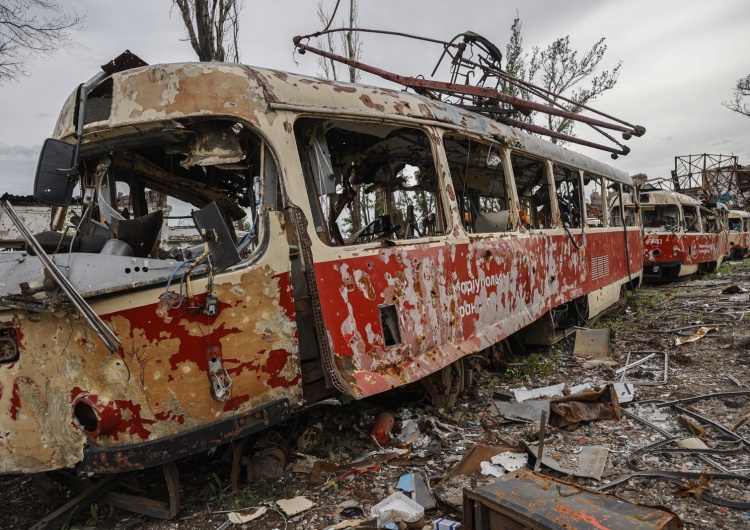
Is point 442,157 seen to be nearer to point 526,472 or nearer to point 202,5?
point 526,472

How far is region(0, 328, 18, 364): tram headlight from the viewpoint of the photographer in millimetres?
2725

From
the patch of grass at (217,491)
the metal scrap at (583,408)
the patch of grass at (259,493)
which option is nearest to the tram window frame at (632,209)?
the metal scrap at (583,408)

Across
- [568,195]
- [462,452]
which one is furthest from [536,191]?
[462,452]

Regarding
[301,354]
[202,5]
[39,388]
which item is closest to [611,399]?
[301,354]

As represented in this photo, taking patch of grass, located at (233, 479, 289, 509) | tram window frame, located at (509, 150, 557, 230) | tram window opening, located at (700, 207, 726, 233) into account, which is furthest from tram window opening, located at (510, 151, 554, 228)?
tram window opening, located at (700, 207, 726, 233)

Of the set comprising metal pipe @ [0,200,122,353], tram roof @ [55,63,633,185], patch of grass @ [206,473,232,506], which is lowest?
patch of grass @ [206,473,232,506]

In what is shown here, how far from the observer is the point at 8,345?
275cm

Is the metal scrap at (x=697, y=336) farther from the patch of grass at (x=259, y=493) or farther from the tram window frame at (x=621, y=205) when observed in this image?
the patch of grass at (x=259, y=493)

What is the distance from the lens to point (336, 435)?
396 centimetres

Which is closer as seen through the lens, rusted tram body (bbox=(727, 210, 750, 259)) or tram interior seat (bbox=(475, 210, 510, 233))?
tram interior seat (bbox=(475, 210, 510, 233))

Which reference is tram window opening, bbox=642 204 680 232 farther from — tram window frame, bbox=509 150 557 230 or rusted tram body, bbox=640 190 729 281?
tram window frame, bbox=509 150 557 230

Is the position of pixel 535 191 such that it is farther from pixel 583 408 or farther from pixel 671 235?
pixel 671 235

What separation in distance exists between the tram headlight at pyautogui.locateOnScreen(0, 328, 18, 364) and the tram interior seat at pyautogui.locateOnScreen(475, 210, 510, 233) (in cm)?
446

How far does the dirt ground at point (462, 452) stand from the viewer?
9.83 ft
